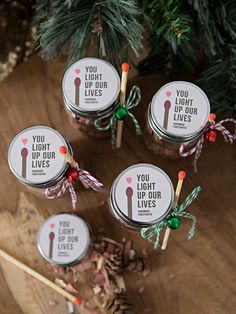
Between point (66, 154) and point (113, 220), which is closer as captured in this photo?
point (66, 154)

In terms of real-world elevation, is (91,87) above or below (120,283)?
above

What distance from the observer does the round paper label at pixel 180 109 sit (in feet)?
2.27

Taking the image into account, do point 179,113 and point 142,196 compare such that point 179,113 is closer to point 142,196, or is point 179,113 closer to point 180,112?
point 180,112

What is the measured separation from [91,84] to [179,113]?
0.13m

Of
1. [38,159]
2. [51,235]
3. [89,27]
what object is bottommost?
[51,235]

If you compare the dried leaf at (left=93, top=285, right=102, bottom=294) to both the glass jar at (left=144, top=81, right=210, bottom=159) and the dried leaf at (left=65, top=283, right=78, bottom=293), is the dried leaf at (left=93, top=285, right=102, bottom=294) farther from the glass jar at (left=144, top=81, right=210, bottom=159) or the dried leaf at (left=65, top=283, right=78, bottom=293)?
the glass jar at (left=144, top=81, right=210, bottom=159)

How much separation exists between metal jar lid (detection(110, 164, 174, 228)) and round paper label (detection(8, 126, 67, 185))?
9 centimetres

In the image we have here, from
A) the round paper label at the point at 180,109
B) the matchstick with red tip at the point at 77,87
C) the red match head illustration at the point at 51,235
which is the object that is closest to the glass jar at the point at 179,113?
the round paper label at the point at 180,109

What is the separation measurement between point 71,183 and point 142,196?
113 mm

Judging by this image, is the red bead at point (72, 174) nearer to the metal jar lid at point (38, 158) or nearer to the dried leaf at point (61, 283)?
the metal jar lid at point (38, 158)

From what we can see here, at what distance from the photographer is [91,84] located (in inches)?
27.7

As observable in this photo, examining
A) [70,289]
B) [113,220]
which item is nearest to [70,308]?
[70,289]

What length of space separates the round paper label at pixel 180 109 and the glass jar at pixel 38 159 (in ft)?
0.45

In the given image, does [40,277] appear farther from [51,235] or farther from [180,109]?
[180,109]
